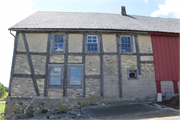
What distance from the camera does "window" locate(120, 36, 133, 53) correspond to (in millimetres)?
8406

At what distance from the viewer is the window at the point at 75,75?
7.69 metres

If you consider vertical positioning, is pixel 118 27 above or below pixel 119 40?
above

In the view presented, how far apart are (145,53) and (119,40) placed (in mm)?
1978

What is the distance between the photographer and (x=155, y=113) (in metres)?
5.86

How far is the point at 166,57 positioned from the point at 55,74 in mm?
7543

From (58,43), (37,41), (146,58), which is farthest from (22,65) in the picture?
(146,58)

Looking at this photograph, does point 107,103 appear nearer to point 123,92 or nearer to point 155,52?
point 123,92

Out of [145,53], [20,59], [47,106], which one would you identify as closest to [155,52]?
[145,53]

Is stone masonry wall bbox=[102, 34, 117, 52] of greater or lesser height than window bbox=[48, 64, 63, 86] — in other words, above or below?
above

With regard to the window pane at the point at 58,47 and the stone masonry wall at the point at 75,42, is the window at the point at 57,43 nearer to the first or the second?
the window pane at the point at 58,47

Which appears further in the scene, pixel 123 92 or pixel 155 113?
pixel 123 92

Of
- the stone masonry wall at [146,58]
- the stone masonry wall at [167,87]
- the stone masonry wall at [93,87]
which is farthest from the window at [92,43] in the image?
the stone masonry wall at [167,87]

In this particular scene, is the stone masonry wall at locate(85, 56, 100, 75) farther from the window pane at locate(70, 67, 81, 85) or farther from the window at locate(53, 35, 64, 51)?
the window at locate(53, 35, 64, 51)

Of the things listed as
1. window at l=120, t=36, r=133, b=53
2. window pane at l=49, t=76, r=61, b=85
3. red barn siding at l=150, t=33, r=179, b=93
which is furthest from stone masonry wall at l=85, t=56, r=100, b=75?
red barn siding at l=150, t=33, r=179, b=93
